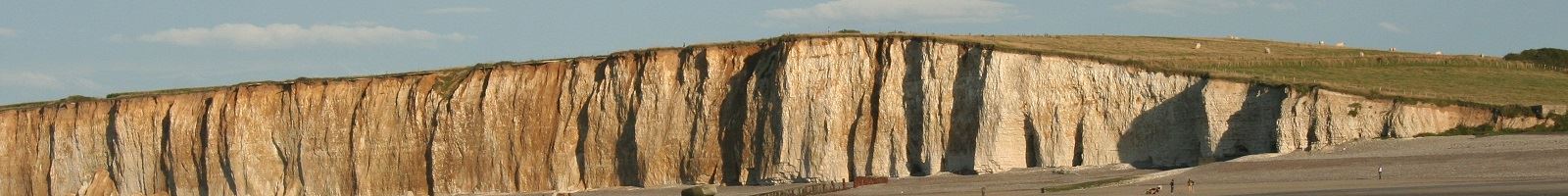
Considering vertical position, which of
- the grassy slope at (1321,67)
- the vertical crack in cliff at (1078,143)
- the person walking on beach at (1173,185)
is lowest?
the person walking on beach at (1173,185)

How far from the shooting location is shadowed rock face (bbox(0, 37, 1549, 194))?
50344 millimetres

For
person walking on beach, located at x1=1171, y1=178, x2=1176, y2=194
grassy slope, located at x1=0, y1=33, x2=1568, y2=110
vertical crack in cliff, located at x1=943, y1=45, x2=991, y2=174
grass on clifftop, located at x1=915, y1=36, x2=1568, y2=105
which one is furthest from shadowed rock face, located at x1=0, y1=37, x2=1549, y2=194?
person walking on beach, located at x1=1171, y1=178, x2=1176, y2=194

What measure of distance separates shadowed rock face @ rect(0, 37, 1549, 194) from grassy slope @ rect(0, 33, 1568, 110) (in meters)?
0.46

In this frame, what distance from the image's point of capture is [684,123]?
55.1 m

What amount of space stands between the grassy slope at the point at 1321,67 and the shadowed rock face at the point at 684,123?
456 millimetres

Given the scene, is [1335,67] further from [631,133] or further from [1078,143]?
[631,133]

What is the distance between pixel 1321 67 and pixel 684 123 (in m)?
15.4

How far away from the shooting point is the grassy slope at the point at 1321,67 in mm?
51562

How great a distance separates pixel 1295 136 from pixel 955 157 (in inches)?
279

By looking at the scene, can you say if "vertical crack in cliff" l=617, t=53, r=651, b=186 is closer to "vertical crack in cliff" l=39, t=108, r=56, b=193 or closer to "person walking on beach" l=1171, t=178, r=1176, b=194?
"person walking on beach" l=1171, t=178, r=1176, b=194

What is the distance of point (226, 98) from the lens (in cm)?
6134

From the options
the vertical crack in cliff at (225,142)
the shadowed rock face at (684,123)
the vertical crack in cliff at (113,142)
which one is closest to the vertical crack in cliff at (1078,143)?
the shadowed rock face at (684,123)

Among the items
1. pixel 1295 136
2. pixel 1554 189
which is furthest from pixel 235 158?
pixel 1554 189

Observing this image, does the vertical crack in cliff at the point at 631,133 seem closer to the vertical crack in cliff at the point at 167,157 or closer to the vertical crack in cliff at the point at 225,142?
the vertical crack in cliff at the point at 225,142
